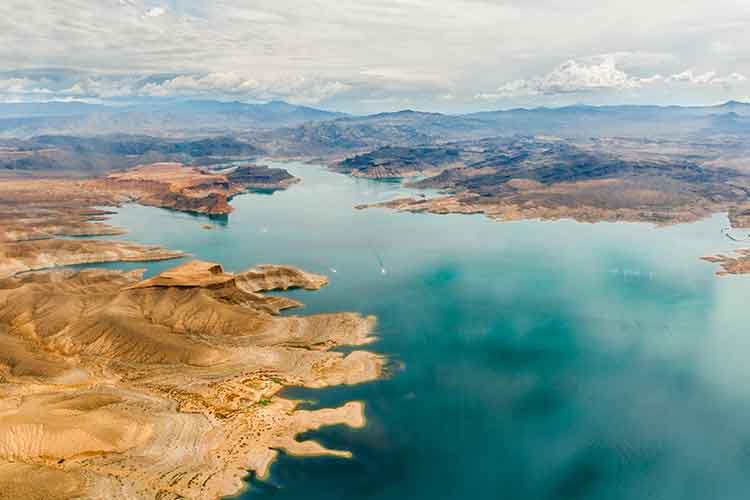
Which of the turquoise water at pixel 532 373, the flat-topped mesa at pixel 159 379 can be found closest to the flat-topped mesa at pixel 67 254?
the turquoise water at pixel 532 373

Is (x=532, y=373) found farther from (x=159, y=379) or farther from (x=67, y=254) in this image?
(x=67, y=254)

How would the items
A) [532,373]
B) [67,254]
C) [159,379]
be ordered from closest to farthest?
[159,379], [532,373], [67,254]

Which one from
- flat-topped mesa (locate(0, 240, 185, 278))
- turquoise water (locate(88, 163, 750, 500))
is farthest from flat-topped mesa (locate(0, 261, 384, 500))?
flat-topped mesa (locate(0, 240, 185, 278))

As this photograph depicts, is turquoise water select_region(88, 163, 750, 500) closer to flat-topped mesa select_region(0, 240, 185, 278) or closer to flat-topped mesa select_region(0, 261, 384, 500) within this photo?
flat-topped mesa select_region(0, 261, 384, 500)

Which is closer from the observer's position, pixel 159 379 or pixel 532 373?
pixel 159 379

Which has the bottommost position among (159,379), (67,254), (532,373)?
(159,379)

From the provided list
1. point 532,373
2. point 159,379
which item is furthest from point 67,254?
point 532,373
